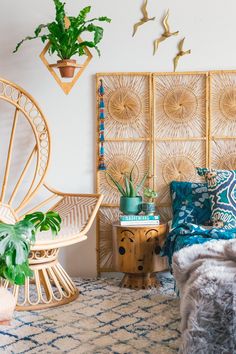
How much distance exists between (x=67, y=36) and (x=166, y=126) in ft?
3.22

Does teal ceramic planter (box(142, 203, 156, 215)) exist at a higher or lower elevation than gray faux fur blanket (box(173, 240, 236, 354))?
higher

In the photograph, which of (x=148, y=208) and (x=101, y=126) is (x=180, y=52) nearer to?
(x=101, y=126)

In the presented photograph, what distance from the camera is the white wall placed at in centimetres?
410

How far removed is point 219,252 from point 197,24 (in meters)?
2.11

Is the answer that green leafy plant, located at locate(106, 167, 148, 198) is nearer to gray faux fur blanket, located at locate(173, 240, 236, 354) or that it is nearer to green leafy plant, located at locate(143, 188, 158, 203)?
green leafy plant, located at locate(143, 188, 158, 203)

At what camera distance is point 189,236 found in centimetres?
335

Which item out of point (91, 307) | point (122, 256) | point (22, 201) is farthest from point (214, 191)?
point (22, 201)

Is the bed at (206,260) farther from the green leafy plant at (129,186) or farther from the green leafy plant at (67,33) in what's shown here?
the green leafy plant at (67,33)

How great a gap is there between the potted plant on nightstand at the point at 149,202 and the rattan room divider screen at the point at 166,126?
0.30 ft

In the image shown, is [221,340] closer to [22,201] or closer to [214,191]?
[214,191]

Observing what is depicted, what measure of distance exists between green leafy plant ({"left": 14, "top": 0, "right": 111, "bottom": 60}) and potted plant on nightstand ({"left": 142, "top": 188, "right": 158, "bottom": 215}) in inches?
42.0

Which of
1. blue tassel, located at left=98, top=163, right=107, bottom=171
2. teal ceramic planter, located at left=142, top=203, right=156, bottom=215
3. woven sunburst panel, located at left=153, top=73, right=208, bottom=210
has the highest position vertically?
woven sunburst panel, located at left=153, top=73, right=208, bottom=210

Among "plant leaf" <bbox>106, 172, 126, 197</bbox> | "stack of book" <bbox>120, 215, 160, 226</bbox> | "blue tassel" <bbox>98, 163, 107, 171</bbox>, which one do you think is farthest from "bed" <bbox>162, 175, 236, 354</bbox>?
"blue tassel" <bbox>98, 163, 107, 171</bbox>

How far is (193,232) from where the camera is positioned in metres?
3.38
